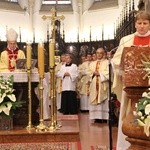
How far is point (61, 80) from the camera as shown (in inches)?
484

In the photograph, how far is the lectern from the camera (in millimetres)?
3066

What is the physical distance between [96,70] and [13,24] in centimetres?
1208

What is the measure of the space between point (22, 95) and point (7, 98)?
0.76 metres

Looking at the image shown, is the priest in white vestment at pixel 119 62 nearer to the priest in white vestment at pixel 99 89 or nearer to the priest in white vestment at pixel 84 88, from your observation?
the priest in white vestment at pixel 99 89

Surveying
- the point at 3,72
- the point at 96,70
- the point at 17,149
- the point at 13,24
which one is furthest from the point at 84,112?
the point at 13,24

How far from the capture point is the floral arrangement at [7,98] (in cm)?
621

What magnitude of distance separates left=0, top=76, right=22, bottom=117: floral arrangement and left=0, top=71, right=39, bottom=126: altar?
0.40m

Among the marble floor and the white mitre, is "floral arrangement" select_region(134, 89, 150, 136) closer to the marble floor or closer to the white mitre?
the marble floor

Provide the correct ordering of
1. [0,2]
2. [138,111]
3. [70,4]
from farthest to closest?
[70,4]
[0,2]
[138,111]

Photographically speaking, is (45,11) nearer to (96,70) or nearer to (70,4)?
(70,4)

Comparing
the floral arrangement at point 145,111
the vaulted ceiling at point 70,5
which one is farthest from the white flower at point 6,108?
the vaulted ceiling at point 70,5

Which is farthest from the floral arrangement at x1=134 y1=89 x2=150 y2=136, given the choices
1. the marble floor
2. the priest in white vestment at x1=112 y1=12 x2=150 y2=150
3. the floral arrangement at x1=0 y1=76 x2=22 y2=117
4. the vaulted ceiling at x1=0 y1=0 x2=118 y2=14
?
the vaulted ceiling at x1=0 y1=0 x2=118 y2=14

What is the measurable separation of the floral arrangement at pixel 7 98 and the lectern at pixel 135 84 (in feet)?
10.5

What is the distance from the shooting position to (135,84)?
319cm
